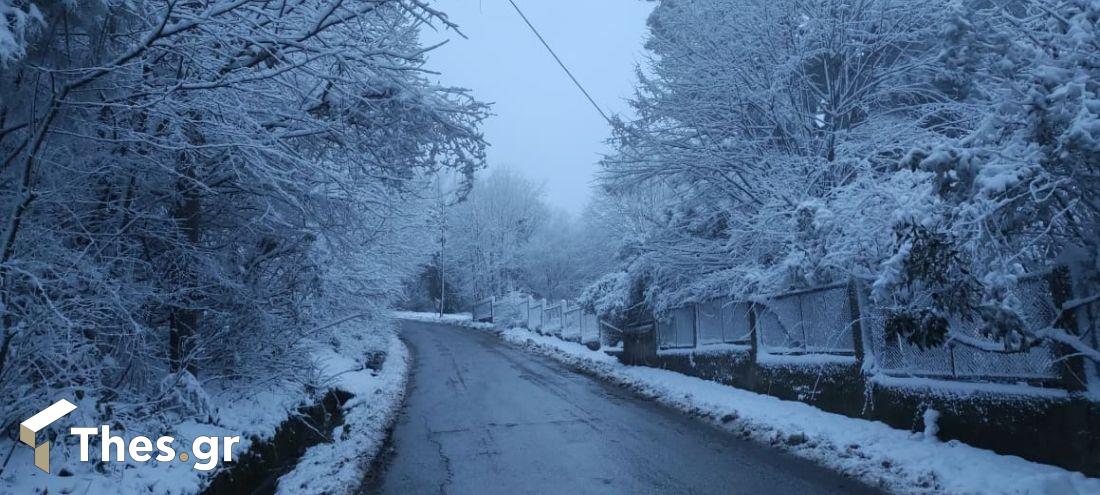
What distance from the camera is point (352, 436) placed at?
29.1ft

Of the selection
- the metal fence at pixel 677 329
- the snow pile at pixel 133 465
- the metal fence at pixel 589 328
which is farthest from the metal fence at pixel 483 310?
the snow pile at pixel 133 465

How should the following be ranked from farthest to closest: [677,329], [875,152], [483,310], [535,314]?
[483,310] → [535,314] → [677,329] → [875,152]

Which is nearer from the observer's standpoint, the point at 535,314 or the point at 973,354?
the point at 973,354

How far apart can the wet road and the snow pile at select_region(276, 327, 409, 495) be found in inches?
11.8

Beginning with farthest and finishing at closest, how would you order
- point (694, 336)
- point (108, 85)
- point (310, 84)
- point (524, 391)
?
point (694, 336) → point (524, 391) → point (310, 84) → point (108, 85)

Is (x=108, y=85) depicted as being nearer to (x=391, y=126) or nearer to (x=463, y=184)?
(x=391, y=126)

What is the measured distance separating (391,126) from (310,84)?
4.33 ft

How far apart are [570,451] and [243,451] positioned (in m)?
3.45

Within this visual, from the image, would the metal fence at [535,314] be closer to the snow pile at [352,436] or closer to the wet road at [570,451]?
the snow pile at [352,436]

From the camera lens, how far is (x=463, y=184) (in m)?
7.16

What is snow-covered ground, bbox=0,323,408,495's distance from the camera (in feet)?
13.2

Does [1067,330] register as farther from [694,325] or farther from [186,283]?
[694,325]

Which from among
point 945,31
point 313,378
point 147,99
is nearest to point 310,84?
point 147,99

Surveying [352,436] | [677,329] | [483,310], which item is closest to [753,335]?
[677,329]
